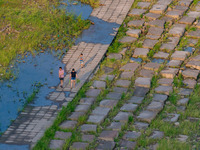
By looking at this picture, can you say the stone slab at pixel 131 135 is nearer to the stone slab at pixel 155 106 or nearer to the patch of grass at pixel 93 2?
the stone slab at pixel 155 106

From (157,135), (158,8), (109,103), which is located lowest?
(157,135)

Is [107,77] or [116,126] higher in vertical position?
[107,77]

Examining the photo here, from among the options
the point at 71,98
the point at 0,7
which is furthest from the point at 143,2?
the point at 71,98

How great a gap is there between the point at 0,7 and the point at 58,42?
3.74m

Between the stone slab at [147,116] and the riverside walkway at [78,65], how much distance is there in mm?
2228

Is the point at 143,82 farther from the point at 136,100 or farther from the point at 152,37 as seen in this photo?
the point at 152,37

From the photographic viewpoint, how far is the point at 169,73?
1386 centimetres

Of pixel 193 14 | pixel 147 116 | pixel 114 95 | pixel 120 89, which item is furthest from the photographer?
pixel 193 14

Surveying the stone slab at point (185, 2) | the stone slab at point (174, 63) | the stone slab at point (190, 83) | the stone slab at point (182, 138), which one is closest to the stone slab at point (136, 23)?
the stone slab at point (185, 2)

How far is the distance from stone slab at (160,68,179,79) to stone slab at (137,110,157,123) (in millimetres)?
2221

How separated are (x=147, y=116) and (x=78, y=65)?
147 inches

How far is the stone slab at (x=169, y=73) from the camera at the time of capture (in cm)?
1382

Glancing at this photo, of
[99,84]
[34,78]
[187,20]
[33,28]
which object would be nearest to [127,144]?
[99,84]

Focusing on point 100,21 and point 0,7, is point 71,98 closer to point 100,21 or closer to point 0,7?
point 100,21
